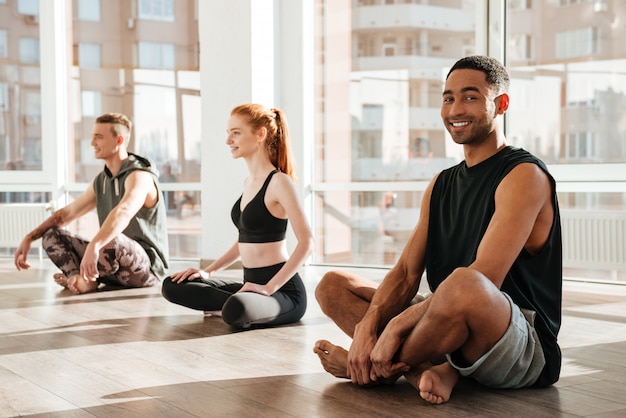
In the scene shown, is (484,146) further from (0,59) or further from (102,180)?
(0,59)

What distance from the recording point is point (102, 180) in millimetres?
4945

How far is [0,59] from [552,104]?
486 cm

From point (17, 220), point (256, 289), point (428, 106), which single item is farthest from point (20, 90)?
point (256, 289)

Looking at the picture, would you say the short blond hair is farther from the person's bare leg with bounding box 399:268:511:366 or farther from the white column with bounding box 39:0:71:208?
the person's bare leg with bounding box 399:268:511:366

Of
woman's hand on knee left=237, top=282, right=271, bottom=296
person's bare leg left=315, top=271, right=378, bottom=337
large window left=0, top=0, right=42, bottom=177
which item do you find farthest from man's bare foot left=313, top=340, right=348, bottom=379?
large window left=0, top=0, right=42, bottom=177

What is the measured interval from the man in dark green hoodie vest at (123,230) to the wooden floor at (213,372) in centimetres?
52

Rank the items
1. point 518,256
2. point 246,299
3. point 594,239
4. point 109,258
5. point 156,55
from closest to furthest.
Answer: point 518,256, point 246,299, point 109,258, point 594,239, point 156,55

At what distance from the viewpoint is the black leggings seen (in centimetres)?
337

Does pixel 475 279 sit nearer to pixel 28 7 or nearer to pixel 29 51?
pixel 29 51

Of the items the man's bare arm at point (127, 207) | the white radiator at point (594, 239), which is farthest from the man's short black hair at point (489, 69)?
the white radiator at point (594, 239)

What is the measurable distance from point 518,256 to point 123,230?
2.97 meters

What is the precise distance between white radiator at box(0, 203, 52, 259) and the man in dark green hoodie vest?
237 cm

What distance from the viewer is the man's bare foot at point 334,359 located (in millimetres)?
Result: 2434

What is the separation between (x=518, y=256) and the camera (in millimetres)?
2328
